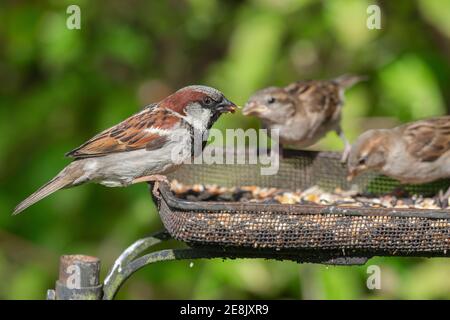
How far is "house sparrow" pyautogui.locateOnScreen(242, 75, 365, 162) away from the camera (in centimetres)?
517

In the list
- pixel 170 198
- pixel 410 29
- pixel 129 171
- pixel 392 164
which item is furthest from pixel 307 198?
pixel 410 29

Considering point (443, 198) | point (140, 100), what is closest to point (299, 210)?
point (443, 198)

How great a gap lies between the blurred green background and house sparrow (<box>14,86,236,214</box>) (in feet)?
4.29

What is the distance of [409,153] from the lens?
449 centimetres

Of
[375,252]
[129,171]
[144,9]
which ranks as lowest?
[375,252]

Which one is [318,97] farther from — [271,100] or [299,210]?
[299,210]

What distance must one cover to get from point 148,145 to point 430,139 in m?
1.46

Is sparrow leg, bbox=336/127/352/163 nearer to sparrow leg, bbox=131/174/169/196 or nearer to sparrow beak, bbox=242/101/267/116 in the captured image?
sparrow beak, bbox=242/101/267/116
